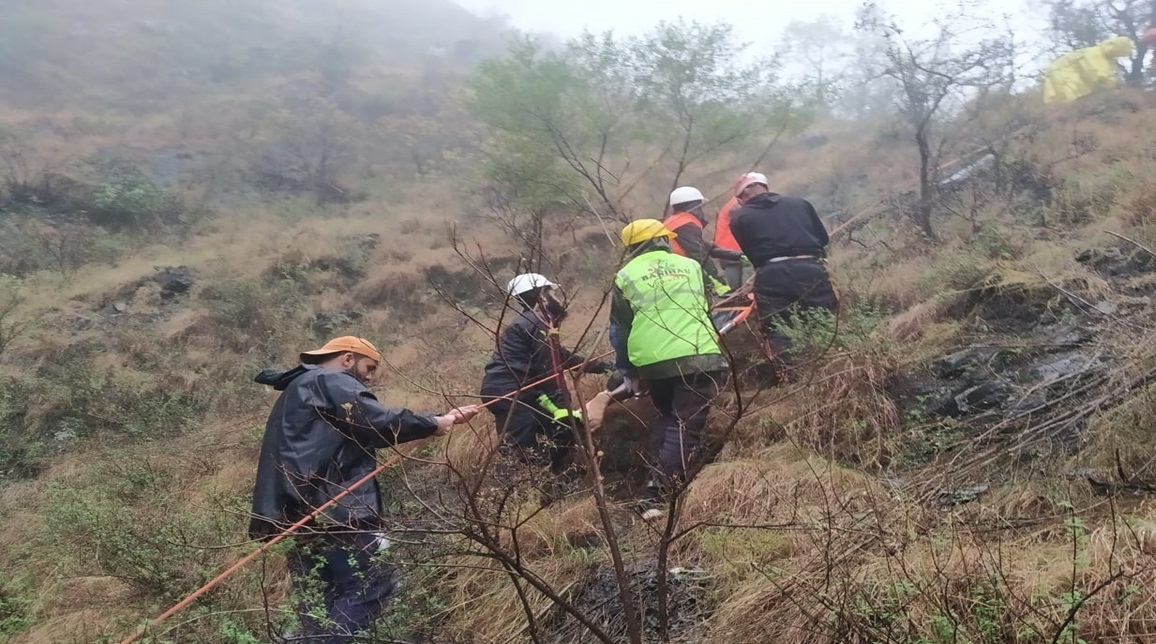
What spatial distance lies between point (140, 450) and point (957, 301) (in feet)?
20.6

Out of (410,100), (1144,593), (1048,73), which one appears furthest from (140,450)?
(410,100)

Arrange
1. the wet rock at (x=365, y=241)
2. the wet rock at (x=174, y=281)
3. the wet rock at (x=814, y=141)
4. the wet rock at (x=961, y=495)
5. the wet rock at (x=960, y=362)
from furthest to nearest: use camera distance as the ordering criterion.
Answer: the wet rock at (x=814, y=141)
the wet rock at (x=365, y=241)
the wet rock at (x=174, y=281)
the wet rock at (x=960, y=362)
the wet rock at (x=961, y=495)

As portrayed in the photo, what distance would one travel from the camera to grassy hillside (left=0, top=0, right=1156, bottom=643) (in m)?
2.33

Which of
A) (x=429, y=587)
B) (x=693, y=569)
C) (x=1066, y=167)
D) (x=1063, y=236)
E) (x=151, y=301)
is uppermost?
(x=1066, y=167)

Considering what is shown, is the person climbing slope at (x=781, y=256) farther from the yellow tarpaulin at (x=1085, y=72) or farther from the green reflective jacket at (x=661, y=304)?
the yellow tarpaulin at (x=1085, y=72)

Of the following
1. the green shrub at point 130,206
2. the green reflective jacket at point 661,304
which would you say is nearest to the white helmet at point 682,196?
the green reflective jacket at point 661,304

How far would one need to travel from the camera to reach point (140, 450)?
18.2 feet

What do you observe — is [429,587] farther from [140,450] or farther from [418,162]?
[418,162]

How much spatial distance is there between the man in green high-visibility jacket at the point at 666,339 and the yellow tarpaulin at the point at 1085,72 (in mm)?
10504

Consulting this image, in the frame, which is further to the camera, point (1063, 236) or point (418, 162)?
point (418, 162)

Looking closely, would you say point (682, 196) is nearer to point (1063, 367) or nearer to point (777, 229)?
point (777, 229)

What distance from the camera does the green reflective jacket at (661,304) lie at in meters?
3.80

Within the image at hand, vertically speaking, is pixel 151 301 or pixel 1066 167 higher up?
pixel 1066 167

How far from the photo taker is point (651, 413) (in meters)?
4.72
